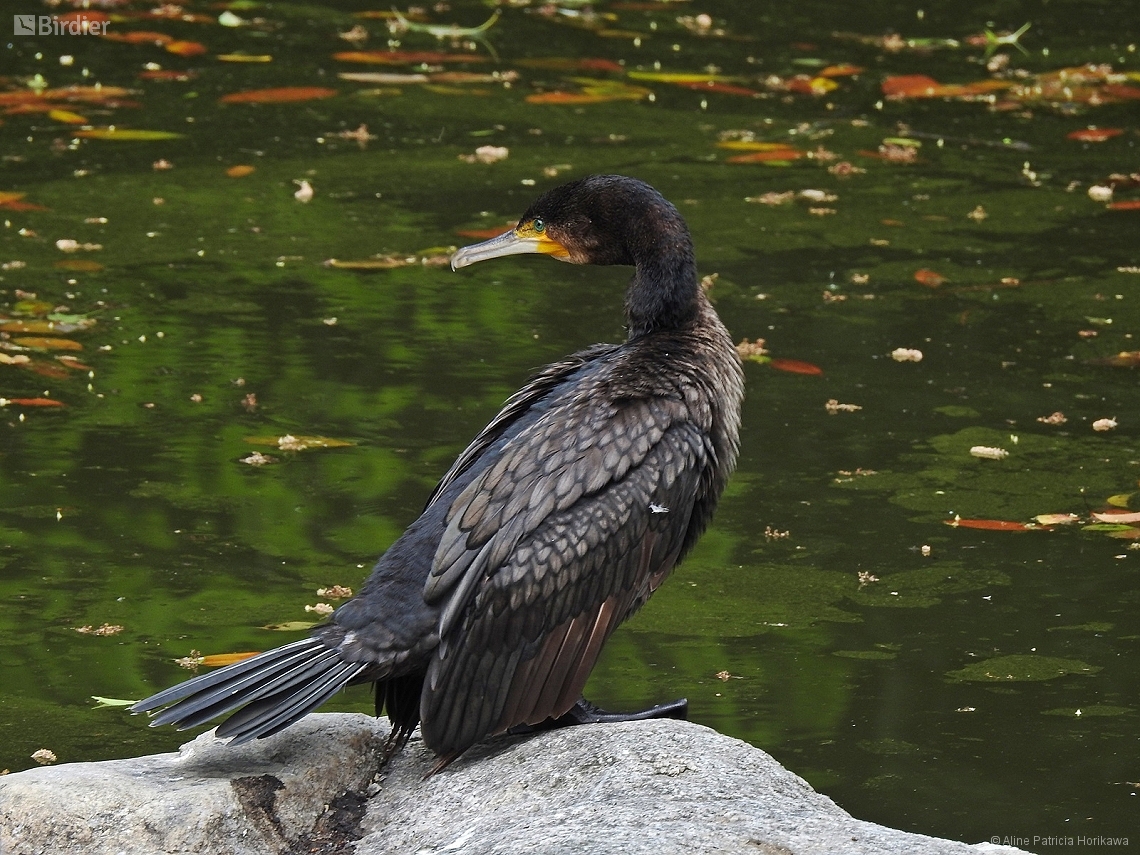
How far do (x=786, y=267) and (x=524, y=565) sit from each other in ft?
15.1

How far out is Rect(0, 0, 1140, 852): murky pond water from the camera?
5.14 meters

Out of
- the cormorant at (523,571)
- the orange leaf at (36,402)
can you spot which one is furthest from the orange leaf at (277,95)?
the cormorant at (523,571)

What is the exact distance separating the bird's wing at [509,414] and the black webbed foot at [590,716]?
0.62 metres

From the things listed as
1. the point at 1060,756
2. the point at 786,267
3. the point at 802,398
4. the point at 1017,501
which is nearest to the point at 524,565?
the point at 1060,756

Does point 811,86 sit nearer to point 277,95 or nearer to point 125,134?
point 277,95

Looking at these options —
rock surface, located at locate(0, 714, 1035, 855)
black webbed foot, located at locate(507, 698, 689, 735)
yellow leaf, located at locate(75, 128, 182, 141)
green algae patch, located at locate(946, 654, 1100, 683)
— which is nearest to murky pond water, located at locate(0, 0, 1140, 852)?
green algae patch, located at locate(946, 654, 1100, 683)

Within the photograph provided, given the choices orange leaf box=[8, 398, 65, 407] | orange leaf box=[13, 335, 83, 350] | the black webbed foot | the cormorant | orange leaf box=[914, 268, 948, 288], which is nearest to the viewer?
the cormorant

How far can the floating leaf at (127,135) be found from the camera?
9.74m

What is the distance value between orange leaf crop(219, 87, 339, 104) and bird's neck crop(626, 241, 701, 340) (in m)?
6.16

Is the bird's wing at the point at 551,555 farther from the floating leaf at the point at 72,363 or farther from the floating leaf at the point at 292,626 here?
the floating leaf at the point at 72,363

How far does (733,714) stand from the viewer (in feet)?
16.3

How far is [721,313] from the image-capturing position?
7840mm

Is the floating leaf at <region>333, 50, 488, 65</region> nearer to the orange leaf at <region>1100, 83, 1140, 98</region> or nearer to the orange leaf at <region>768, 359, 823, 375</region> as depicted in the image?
the orange leaf at <region>1100, 83, 1140, 98</region>

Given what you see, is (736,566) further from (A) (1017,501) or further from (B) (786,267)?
(B) (786,267)
